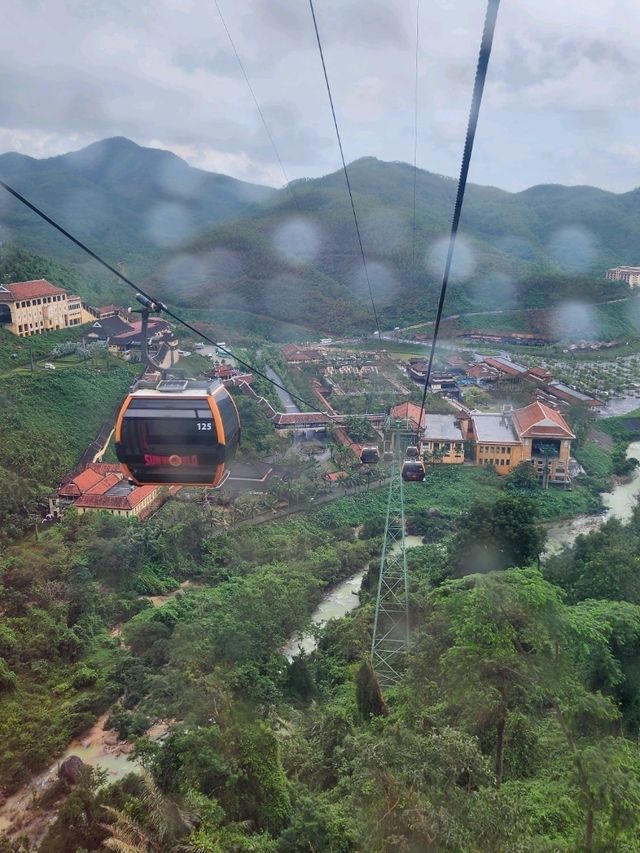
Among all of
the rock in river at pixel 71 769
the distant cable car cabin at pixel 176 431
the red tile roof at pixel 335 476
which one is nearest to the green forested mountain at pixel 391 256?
the red tile roof at pixel 335 476

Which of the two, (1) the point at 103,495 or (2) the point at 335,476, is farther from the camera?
(2) the point at 335,476

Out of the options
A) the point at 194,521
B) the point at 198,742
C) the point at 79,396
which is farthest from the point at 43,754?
the point at 79,396

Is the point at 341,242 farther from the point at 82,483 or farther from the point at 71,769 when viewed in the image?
the point at 71,769

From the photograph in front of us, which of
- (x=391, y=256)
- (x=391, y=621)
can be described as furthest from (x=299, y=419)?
(x=391, y=256)

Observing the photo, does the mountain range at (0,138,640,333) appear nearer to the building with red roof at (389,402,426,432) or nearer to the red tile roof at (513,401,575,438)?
the building with red roof at (389,402,426,432)

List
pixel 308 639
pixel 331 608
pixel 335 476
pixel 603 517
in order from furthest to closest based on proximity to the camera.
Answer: pixel 335 476 → pixel 603 517 → pixel 331 608 → pixel 308 639

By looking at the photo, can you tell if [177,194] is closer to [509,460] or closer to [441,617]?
[509,460]

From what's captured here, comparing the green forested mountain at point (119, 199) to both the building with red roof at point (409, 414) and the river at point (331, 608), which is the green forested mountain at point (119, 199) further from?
the river at point (331, 608)
